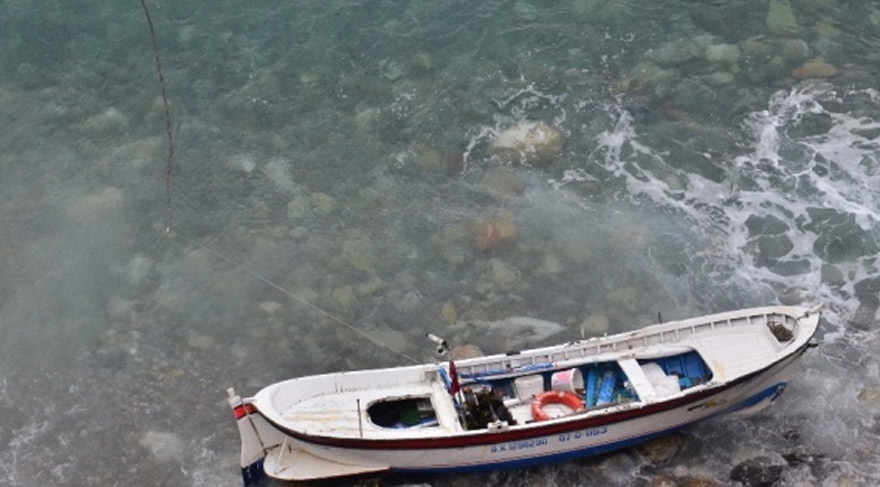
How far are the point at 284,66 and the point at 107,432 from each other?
1517 centimetres

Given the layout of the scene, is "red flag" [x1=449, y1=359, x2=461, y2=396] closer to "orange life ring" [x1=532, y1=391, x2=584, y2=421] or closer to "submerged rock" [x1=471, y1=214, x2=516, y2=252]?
"orange life ring" [x1=532, y1=391, x2=584, y2=421]

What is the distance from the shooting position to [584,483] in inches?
878

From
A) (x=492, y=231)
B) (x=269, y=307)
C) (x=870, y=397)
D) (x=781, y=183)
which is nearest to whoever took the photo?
(x=870, y=397)

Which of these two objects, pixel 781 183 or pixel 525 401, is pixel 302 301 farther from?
pixel 781 183

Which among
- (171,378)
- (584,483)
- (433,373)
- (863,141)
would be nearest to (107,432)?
(171,378)

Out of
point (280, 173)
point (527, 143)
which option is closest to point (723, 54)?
point (527, 143)

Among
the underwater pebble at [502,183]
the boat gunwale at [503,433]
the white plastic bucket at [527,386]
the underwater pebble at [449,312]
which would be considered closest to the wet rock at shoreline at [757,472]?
the boat gunwale at [503,433]

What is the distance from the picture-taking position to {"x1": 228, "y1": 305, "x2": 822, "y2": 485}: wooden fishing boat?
21.2 meters

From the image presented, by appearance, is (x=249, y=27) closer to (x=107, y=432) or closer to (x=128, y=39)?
(x=128, y=39)

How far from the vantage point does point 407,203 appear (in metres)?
29.1

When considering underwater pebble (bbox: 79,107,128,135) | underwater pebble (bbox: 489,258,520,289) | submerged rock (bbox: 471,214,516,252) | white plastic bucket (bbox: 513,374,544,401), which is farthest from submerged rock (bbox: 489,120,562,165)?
underwater pebble (bbox: 79,107,128,135)

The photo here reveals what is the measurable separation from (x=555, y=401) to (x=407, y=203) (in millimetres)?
9010

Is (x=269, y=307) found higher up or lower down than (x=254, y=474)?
higher up

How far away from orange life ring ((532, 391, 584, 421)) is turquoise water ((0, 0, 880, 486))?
1.60m
